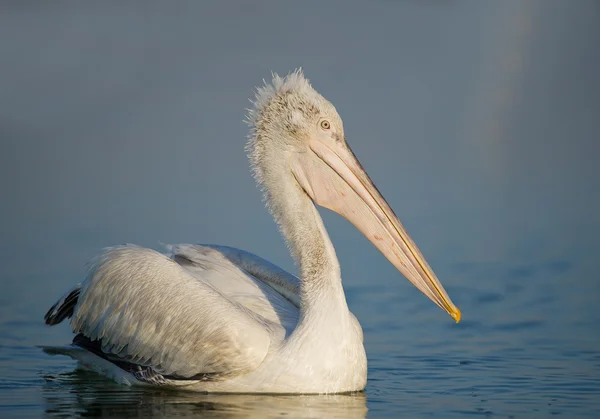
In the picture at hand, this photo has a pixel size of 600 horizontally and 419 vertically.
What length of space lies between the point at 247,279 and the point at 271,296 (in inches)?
7.4

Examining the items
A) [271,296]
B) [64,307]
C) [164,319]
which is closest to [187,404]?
[164,319]

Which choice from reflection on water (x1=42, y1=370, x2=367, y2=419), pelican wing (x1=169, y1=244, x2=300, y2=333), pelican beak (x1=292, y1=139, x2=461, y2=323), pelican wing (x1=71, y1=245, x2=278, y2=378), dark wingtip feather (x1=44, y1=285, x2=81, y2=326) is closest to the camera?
reflection on water (x1=42, y1=370, x2=367, y2=419)

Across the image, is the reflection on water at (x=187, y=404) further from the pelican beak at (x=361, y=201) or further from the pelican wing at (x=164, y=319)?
the pelican beak at (x=361, y=201)

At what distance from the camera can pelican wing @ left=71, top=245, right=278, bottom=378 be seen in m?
6.22

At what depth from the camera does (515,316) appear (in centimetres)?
922

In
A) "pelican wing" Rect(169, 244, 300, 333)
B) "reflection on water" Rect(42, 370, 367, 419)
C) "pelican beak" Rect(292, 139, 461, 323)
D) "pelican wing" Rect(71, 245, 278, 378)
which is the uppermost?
"pelican beak" Rect(292, 139, 461, 323)

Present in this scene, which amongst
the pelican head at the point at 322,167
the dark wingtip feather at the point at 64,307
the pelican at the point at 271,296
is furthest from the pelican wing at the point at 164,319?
the pelican head at the point at 322,167

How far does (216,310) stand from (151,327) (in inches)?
19.1

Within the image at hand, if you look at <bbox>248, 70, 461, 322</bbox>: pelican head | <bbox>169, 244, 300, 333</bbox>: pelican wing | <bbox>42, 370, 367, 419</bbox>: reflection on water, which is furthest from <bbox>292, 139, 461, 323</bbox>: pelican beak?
<bbox>42, 370, 367, 419</bbox>: reflection on water

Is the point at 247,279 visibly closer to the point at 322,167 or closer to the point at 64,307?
the point at 322,167

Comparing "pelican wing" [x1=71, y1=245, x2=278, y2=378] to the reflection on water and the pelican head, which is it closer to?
the reflection on water

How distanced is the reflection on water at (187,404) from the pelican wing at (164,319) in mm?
166

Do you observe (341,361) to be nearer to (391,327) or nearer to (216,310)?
(216,310)

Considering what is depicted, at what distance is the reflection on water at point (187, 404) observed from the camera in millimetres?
5801
